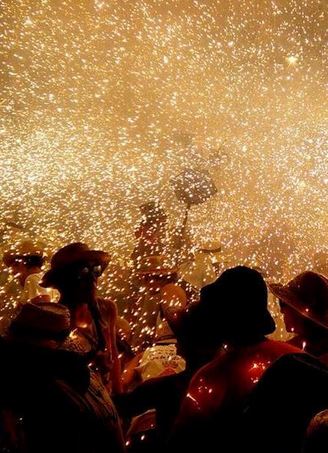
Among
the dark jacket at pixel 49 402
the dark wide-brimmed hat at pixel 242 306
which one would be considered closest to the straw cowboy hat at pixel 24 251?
the dark jacket at pixel 49 402

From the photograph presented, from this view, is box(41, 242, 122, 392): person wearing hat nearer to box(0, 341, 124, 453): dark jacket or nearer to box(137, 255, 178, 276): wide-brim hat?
box(0, 341, 124, 453): dark jacket

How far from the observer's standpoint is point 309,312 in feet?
6.84

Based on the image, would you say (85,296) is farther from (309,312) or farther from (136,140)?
(136,140)

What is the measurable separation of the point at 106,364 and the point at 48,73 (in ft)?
17.0

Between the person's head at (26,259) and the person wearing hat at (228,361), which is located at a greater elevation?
the person's head at (26,259)

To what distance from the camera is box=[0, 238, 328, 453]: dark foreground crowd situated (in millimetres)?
1217


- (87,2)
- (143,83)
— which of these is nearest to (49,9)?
(87,2)

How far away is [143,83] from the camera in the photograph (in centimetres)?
640

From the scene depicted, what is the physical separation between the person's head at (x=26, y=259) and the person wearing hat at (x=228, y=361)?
269 cm

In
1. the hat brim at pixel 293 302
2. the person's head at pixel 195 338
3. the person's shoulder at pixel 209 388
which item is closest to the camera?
the person's shoulder at pixel 209 388

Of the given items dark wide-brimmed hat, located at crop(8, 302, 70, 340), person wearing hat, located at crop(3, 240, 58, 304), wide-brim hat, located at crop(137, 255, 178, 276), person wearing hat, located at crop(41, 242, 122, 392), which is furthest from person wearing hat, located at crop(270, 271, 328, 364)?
person wearing hat, located at crop(3, 240, 58, 304)

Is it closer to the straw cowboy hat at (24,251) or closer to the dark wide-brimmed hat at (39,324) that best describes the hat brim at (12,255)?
the straw cowboy hat at (24,251)

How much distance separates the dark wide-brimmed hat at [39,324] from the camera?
1507 millimetres

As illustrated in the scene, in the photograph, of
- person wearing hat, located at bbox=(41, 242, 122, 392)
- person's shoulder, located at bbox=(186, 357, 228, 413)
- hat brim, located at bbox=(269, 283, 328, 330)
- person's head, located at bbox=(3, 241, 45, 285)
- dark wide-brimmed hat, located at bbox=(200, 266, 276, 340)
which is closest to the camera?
person's shoulder, located at bbox=(186, 357, 228, 413)
